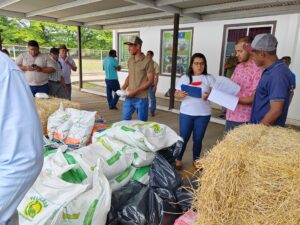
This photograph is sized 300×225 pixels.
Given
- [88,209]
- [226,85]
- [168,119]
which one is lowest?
[168,119]

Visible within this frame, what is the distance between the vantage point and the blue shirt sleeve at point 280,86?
5.93ft

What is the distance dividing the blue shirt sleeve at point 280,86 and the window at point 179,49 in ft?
21.4

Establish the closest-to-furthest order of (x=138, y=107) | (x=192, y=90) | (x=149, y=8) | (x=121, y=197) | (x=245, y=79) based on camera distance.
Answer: (x=121, y=197)
(x=245, y=79)
(x=192, y=90)
(x=138, y=107)
(x=149, y=8)

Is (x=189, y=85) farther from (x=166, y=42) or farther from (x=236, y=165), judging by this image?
(x=166, y=42)

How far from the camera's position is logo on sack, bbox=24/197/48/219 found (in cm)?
138

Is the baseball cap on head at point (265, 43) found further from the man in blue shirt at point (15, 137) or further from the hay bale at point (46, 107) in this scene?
the hay bale at point (46, 107)

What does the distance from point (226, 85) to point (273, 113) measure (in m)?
0.58

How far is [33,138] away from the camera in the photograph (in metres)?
0.71

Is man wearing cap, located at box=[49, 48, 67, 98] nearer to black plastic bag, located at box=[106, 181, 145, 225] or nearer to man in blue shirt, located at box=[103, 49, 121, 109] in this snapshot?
man in blue shirt, located at box=[103, 49, 121, 109]

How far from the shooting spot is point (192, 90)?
268 cm

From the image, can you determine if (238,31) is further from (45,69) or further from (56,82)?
(45,69)

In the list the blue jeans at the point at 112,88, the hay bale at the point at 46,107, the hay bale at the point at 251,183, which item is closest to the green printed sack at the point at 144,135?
the hay bale at the point at 251,183

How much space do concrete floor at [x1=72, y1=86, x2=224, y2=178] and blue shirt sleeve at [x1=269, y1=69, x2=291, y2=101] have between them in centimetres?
120

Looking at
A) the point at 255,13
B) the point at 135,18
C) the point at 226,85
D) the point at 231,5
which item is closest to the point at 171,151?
the point at 226,85
